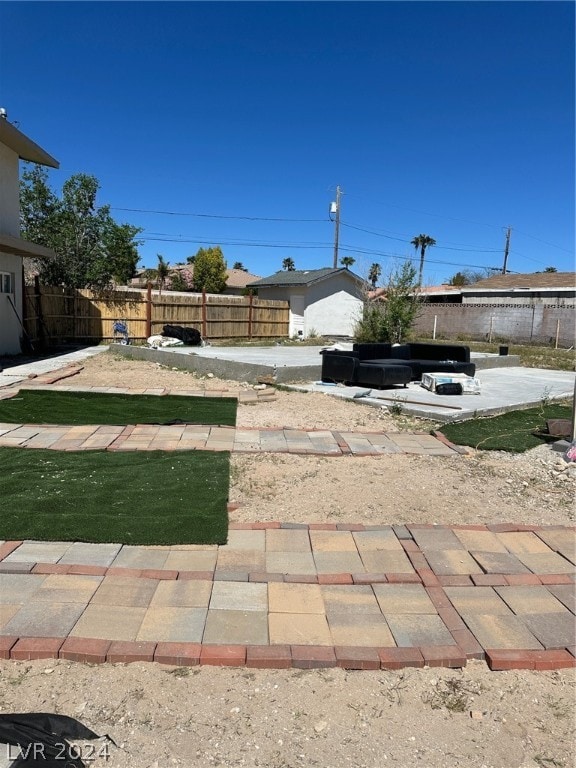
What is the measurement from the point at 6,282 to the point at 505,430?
1241 centimetres

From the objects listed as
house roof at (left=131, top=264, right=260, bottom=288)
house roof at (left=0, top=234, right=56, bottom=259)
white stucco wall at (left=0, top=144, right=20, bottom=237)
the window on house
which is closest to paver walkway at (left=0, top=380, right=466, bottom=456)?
house roof at (left=0, top=234, right=56, bottom=259)

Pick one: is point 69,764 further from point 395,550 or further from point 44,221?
point 44,221

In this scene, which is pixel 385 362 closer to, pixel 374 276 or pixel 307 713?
pixel 307 713

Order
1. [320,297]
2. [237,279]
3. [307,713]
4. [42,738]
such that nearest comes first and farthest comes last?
[42,738] < [307,713] < [320,297] < [237,279]

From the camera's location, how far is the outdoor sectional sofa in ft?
33.1

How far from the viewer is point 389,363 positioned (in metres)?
10.9

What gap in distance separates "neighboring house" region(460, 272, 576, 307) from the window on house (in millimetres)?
26442

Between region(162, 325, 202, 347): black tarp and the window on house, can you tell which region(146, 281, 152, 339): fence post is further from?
the window on house

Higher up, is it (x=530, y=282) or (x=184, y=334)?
(x=530, y=282)

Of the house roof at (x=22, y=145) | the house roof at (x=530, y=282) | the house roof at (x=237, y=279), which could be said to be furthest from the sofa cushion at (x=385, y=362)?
the house roof at (x=237, y=279)

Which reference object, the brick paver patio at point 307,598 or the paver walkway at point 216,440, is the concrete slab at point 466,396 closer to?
the paver walkway at point 216,440

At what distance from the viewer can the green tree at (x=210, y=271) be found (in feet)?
147

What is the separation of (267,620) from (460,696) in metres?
0.98

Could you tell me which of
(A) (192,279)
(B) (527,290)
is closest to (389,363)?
(B) (527,290)
